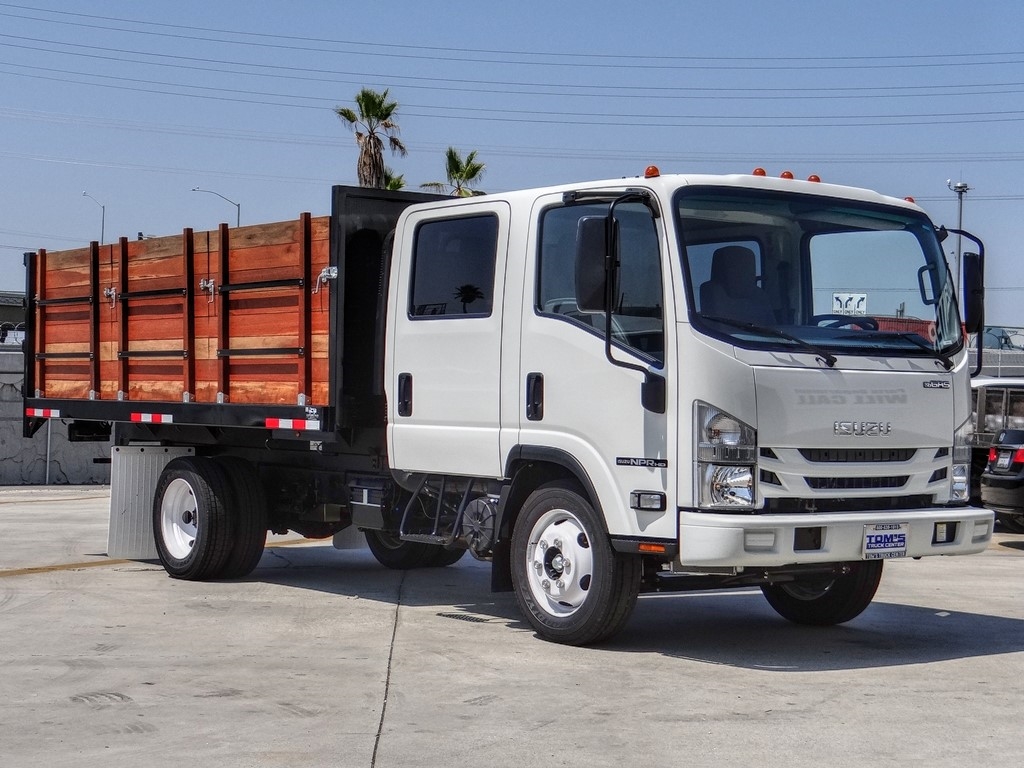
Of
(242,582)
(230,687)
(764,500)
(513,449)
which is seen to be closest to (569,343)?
(513,449)

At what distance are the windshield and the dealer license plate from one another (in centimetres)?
97

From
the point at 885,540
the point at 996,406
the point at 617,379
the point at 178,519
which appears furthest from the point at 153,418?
the point at 996,406

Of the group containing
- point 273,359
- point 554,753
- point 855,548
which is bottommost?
point 554,753

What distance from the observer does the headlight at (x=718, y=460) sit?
304 inches

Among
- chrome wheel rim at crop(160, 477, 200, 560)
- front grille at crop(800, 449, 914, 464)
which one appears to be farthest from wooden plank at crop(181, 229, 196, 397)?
front grille at crop(800, 449, 914, 464)

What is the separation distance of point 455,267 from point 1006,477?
26.1 ft

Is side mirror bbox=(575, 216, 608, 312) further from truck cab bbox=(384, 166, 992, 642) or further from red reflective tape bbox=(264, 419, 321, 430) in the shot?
red reflective tape bbox=(264, 419, 321, 430)

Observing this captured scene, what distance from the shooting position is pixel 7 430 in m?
23.7

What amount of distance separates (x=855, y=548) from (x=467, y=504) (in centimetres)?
252

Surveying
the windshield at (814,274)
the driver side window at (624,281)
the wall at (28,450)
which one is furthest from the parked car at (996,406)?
the wall at (28,450)

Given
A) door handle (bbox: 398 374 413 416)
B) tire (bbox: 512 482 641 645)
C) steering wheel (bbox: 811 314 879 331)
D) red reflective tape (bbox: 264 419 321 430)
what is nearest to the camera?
tire (bbox: 512 482 641 645)

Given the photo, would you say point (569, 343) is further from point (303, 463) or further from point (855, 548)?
point (303, 463)

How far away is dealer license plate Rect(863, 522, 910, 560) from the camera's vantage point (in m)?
8.05

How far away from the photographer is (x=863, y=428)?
8.12 m
